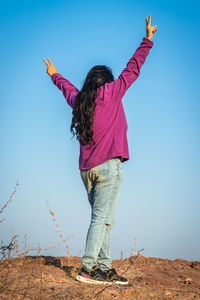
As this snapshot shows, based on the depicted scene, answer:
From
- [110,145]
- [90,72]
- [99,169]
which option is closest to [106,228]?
[99,169]

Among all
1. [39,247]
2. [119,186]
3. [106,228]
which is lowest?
[39,247]

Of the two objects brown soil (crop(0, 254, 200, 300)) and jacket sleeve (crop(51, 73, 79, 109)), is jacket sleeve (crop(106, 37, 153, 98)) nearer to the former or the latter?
jacket sleeve (crop(51, 73, 79, 109))

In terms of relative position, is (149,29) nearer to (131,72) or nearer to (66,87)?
(131,72)

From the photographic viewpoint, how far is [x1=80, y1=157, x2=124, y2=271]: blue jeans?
3.91 metres

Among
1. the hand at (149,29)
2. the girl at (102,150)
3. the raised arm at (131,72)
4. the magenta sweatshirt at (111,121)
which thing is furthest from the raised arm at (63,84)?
the hand at (149,29)

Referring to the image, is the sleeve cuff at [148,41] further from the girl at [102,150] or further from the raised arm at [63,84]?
the raised arm at [63,84]

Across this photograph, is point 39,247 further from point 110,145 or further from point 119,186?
point 110,145

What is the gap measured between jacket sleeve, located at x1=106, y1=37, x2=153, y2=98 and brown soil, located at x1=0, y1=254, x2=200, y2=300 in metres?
1.96

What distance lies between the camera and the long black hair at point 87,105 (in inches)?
161

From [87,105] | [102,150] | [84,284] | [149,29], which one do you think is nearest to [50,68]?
[87,105]

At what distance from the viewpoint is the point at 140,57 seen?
4195mm

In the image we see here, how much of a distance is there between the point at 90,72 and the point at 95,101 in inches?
20.0

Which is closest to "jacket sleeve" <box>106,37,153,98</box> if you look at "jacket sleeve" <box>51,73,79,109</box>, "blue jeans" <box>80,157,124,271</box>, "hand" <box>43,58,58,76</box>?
"jacket sleeve" <box>51,73,79,109</box>

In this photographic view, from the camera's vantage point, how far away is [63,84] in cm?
480
